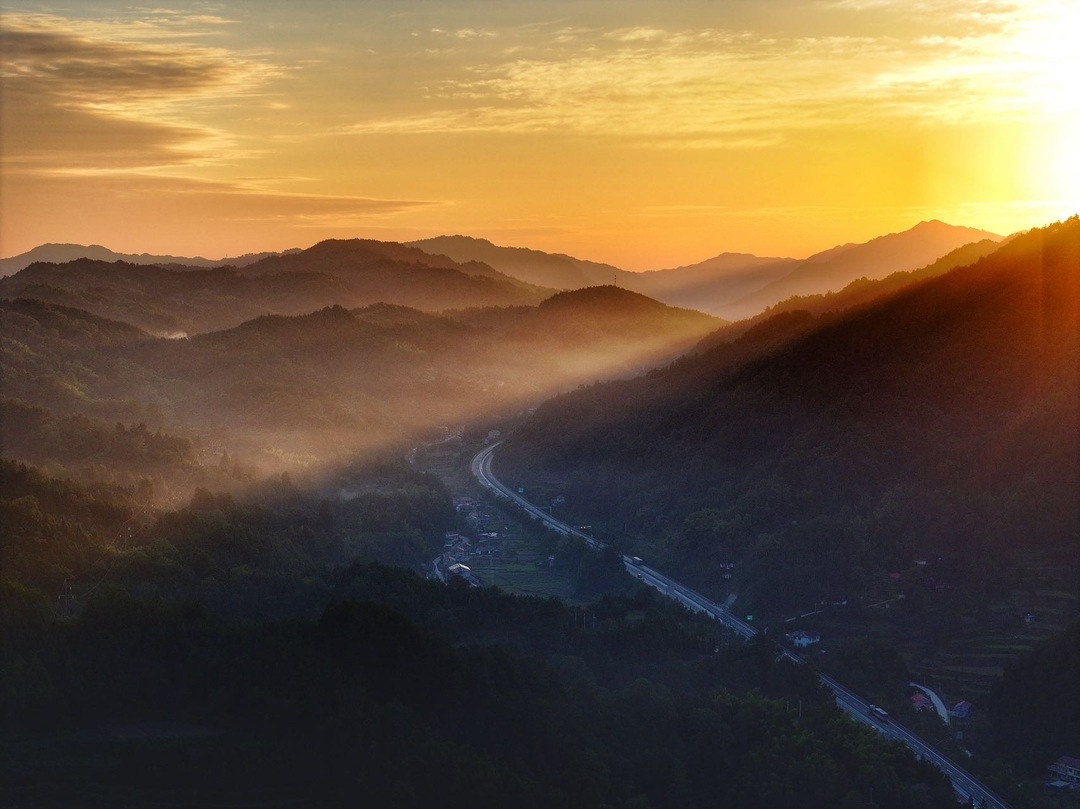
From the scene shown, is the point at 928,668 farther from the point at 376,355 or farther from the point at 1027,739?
the point at 376,355

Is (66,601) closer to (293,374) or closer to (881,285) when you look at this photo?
(881,285)

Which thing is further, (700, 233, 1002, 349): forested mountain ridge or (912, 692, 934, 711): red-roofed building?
(700, 233, 1002, 349): forested mountain ridge

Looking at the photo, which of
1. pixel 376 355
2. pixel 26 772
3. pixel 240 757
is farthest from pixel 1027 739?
pixel 376 355

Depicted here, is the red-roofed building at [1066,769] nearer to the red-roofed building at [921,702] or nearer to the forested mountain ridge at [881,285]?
the red-roofed building at [921,702]

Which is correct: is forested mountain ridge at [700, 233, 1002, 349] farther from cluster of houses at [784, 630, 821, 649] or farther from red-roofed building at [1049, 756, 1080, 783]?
red-roofed building at [1049, 756, 1080, 783]

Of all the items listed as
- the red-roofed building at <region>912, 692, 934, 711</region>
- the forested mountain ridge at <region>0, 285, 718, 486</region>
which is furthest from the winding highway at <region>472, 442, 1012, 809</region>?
the forested mountain ridge at <region>0, 285, 718, 486</region>

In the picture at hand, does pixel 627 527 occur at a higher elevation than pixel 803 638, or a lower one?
higher

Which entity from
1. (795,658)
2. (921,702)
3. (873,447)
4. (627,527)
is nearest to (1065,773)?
(921,702)

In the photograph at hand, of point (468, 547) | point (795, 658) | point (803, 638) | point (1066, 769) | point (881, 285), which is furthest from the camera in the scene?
point (881, 285)
